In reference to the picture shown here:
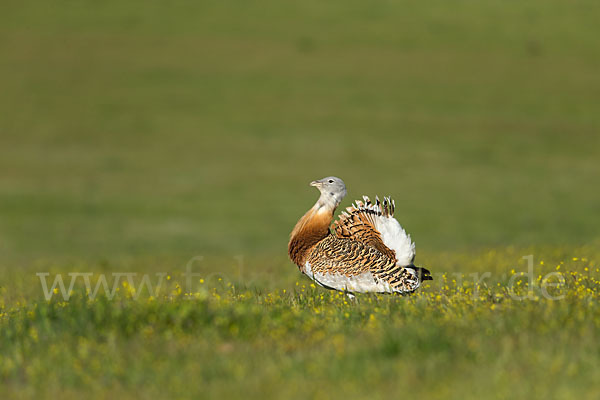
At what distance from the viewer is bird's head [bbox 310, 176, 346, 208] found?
9.91 meters

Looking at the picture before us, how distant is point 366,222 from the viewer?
33.3 ft

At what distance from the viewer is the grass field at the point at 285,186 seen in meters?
6.03

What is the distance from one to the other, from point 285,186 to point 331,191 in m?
23.8

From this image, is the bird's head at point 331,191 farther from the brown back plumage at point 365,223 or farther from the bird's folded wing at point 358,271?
the bird's folded wing at point 358,271

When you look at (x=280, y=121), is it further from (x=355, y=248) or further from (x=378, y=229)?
(x=355, y=248)

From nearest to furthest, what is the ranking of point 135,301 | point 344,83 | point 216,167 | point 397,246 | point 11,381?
point 11,381
point 135,301
point 397,246
point 216,167
point 344,83

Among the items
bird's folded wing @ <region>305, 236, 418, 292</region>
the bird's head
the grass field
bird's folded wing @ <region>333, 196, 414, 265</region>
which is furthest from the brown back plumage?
the grass field

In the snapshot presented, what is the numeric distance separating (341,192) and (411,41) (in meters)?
46.7

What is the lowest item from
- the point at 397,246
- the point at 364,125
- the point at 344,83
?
the point at 397,246

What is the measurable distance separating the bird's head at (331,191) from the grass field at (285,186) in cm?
125

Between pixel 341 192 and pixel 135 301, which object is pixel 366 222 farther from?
pixel 135 301

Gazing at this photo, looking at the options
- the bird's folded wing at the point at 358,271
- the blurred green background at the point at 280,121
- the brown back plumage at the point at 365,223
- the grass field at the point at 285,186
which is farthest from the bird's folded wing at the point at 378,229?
the blurred green background at the point at 280,121

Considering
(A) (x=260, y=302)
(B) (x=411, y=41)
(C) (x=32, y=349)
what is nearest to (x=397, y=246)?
(A) (x=260, y=302)

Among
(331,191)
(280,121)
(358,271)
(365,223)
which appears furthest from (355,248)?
(280,121)
